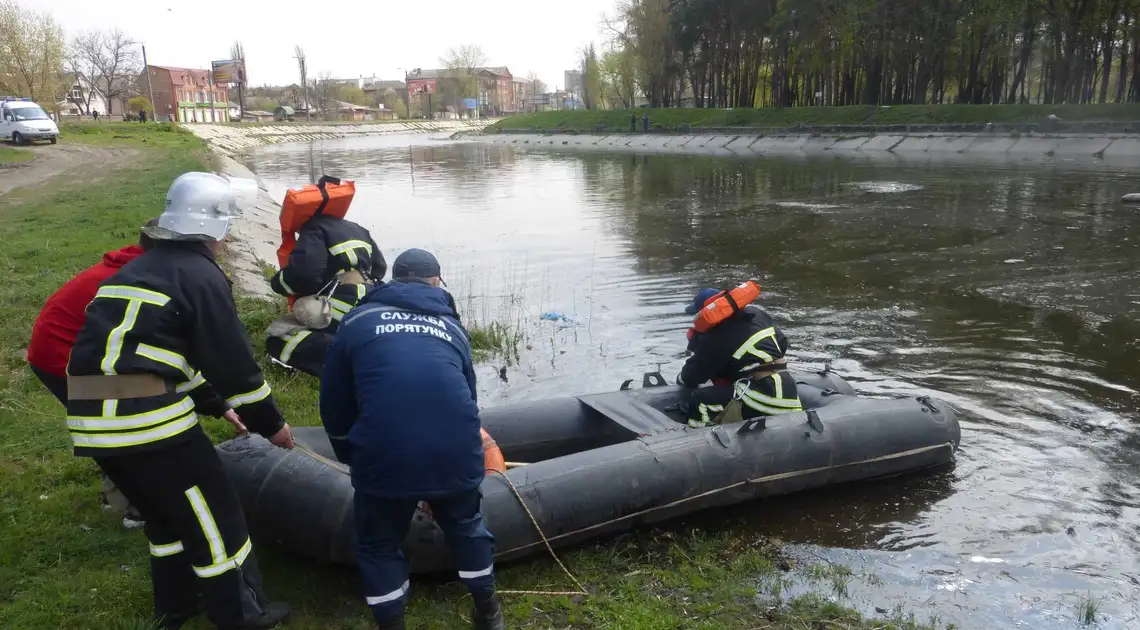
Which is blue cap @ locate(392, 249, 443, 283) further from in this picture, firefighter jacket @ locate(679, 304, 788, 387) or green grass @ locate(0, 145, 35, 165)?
green grass @ locate(0, 145, 35, 165)

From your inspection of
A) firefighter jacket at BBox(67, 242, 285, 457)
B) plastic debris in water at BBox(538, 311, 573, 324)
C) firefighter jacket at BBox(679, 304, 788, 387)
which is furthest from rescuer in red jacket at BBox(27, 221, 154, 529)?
plastic debris in water at BBox(538, 311, 573, 324)

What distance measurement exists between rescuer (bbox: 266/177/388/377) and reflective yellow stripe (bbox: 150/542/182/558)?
8.30ft

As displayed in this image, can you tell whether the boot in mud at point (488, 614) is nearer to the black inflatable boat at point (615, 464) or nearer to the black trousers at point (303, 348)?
the black inflatable boat at point (615, 464)

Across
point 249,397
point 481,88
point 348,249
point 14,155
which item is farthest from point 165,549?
point 481,88

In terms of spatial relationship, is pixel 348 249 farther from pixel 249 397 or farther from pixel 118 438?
pixel 118 438

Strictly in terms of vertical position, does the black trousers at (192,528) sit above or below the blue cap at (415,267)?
below

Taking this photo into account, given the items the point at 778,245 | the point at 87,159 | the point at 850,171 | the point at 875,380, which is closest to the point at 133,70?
the point at 87,159

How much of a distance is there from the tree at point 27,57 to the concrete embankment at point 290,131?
7501 mm

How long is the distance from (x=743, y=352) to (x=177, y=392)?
3563mm

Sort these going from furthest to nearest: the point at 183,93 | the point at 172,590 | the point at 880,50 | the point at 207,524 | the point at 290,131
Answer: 1. the point at 183,93
2. the point at 290,131
3. the point at 880,50
4. the point at 172,590
5. the point at 207,524

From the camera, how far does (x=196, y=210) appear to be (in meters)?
3.07

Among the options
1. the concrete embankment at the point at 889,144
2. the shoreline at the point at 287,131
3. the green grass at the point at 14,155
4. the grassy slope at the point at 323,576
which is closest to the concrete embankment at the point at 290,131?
the shoreline at the point at 287,131

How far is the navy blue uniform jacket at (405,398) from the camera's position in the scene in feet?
9.81

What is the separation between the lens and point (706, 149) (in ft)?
142
